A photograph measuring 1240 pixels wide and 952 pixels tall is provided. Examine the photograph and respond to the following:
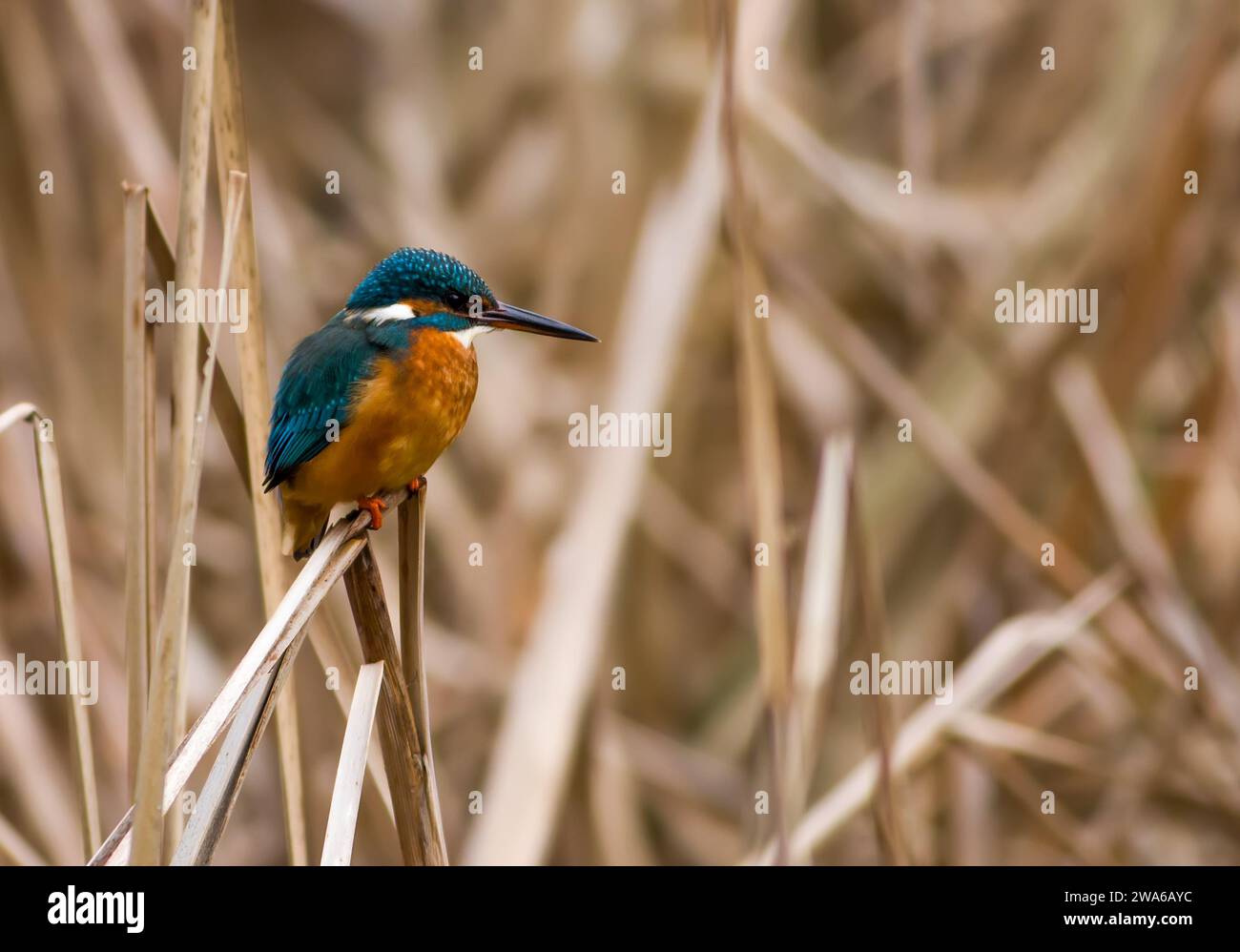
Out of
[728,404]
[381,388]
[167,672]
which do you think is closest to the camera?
[167,672]

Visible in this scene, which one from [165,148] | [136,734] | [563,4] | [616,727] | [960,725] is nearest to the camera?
[136,734]

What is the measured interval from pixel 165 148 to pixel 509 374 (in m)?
0.98

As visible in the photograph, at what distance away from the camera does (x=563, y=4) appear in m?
2.93

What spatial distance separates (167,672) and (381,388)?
68cm

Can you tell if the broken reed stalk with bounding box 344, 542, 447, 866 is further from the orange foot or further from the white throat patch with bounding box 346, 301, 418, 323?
the white throat patch with bounding box 346, 301, 418, 323

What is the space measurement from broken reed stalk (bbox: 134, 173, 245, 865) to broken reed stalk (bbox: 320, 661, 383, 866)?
0.50 feet

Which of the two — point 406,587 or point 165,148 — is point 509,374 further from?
point 406,587

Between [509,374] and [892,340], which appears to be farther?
[892,340]

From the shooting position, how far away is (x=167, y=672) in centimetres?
96

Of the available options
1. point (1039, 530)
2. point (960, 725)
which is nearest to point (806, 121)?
point (1039, 530)

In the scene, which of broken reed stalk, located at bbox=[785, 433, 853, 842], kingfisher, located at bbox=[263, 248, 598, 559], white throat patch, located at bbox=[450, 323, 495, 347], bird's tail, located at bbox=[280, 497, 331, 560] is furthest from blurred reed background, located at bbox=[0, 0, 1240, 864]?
white throat patch, located at bbox=[450, 323, 495, 347]

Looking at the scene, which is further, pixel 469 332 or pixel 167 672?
pixel 469 332

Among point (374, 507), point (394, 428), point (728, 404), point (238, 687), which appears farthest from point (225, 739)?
point (728, 404)

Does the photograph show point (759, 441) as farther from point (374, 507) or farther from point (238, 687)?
point (238, 687)
